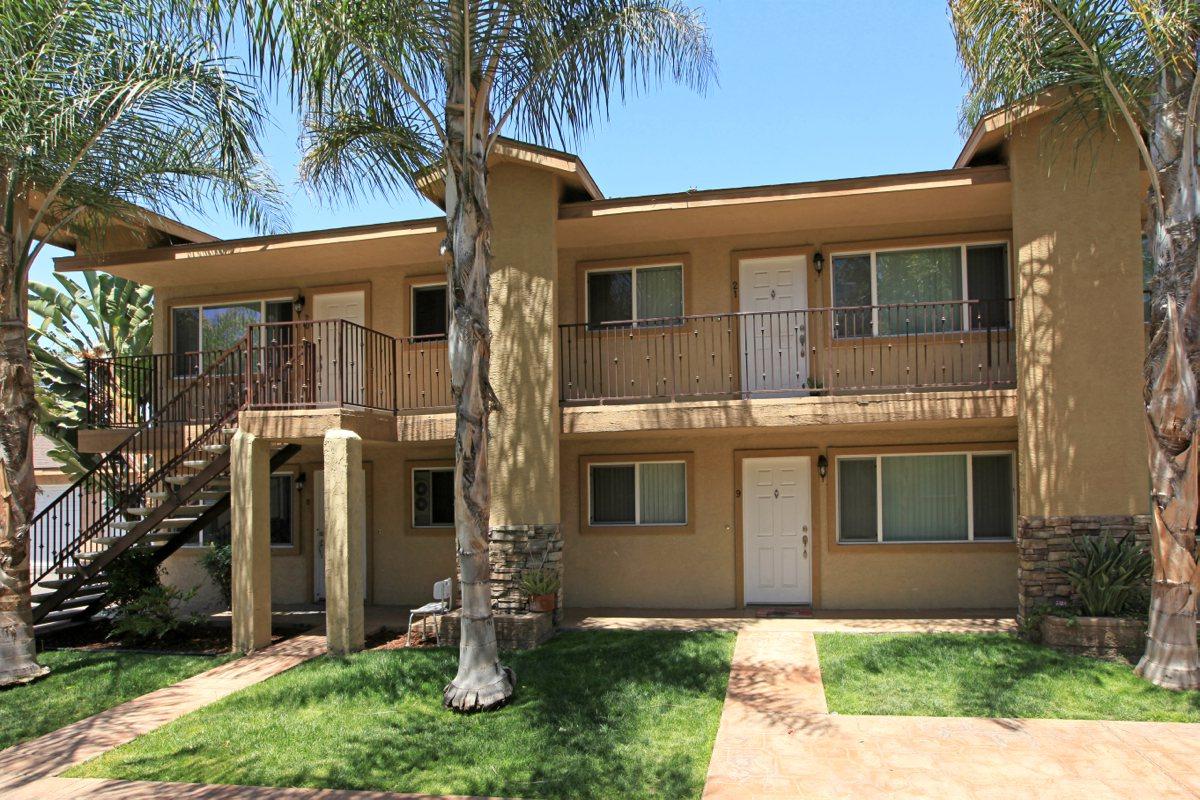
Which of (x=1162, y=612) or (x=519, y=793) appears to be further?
(x=1162, y=612)

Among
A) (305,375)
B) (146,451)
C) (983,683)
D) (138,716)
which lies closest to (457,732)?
(138,716)

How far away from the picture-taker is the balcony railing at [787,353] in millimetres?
11781

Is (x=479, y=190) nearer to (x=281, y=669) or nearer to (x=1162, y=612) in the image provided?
(x=281, y=669)

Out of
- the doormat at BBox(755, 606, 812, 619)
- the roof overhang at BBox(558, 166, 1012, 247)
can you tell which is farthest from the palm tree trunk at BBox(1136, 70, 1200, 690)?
the doormat at BBox(755, 606, 812, 619)

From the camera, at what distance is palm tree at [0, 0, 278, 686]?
29.7 ft

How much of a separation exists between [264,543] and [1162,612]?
33.7 ft

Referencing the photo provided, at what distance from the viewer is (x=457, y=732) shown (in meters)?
7.51

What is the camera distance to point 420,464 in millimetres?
13867

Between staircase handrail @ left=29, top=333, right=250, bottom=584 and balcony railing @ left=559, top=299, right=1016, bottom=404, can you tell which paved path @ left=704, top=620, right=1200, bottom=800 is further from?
staircase handrail @ left=29, top=333, right=250, bottom=584

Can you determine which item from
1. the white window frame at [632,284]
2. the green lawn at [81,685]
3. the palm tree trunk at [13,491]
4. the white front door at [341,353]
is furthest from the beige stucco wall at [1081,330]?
the palm tree trunk at [13,491]

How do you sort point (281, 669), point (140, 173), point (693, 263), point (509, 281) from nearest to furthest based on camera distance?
point (281, 669) → point (140, 173) → point (509, 281) → point (693, 263)

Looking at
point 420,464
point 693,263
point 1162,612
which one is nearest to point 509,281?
point 693,263

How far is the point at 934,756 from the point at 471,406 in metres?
5.05

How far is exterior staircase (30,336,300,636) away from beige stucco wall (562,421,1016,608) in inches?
196
